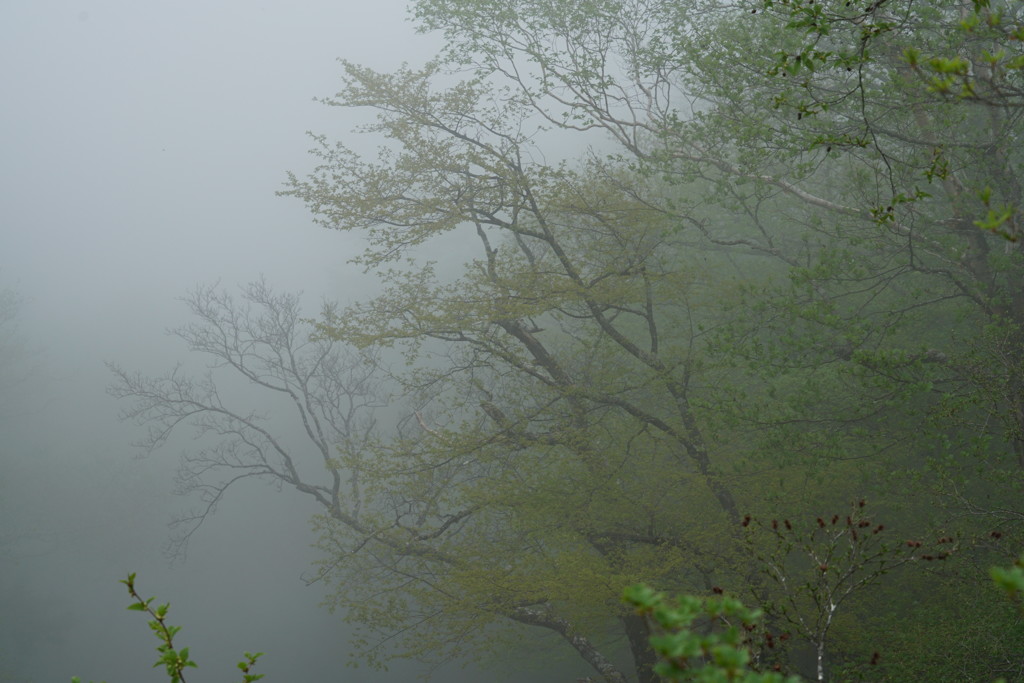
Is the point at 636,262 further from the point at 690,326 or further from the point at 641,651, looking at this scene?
the point at 641,651

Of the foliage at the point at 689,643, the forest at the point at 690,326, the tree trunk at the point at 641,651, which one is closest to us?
the foliage at the point at 689,643

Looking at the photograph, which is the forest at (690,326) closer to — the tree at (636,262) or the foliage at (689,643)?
the tree at (636,262)

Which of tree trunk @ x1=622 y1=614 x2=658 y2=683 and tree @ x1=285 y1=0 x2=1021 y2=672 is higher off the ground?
tree @ x1=285 y1=0 x2=1021 y2=672

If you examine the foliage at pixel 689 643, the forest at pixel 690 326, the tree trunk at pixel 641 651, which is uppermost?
the forest at pixel 690 326

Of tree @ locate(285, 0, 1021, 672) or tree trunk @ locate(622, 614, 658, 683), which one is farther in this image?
tree trunk @ locate(622, 614, 658, 683)

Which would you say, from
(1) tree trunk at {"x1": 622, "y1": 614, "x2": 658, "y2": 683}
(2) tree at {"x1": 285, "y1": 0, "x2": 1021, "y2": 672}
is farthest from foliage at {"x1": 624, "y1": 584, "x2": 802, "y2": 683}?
(1) tree trunk at {"x1": 622, "y1": 614, "x2": 658, "y2": 683}

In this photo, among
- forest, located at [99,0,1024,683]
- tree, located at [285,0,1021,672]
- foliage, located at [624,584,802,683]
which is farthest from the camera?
tree, located at [285,0,1021,672]

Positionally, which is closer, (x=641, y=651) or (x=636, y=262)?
(x=636, y=262)

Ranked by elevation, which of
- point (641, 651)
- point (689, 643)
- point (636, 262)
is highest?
point (636, 262)

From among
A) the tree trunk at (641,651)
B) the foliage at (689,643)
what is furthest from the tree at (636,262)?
the foliage at (689,643)

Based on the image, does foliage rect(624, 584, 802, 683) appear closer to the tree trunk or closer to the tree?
the tree

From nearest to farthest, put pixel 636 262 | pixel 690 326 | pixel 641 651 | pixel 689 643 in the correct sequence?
pixel 689 643, pixel 690 326, pixel 636 262, pixel 641 651

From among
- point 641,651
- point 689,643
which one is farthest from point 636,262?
point 689,643

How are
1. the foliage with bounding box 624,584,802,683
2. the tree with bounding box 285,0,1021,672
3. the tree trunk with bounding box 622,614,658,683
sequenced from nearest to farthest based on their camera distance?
the foliage with bounding box 624,584,802,683
the tree with bounding box 285,0,1021,672
the tree trunk with bounding box 622,614,658,683
